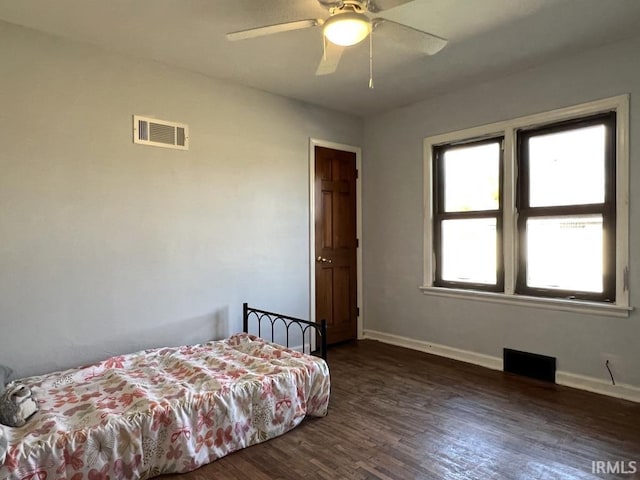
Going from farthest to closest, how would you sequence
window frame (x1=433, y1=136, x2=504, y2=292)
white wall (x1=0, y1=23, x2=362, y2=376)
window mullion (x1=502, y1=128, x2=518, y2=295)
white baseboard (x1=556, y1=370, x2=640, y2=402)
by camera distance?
1. window frame (x1=433, y1=136, x2=504, y2=292)
2. window mullion (x1=502, y1=128, x2=518, y2=295)
3. white baseboard (x1=556, y1=370, x2=640, y2=402)
4. white wall (x1=0, y1=23, x2=362, y2=376)

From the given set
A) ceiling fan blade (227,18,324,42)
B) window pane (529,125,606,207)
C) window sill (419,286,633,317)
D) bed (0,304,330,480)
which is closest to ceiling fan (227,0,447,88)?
ceiling fan blade (227,18,324,42)

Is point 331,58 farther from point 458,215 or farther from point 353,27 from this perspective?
point 458,215

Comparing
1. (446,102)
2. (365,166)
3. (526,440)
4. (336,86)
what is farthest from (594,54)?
(526,440)

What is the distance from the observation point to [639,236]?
2.94 m

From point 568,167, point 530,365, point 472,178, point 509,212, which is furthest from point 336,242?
point 568,167

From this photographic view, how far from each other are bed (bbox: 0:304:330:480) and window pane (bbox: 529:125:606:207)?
2.28 metres

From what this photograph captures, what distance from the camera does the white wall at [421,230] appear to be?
3.00 metres

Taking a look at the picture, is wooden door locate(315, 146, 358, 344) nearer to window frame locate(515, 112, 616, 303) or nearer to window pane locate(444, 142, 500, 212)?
window pane locate(444, 142, 500, 212)

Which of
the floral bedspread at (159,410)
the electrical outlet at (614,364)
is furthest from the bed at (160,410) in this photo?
the electrical outlet at (614,364)

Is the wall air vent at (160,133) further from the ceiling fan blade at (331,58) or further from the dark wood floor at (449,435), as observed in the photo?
the dark wood floor at (449,435)

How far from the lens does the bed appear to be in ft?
6.12

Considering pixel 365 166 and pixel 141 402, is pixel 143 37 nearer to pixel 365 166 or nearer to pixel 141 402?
pixel 141 402

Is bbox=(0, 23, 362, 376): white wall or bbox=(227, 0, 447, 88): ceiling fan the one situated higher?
bbox=(227, 0, 447, 88): ceiling fan

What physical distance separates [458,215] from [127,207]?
10.0 ft
